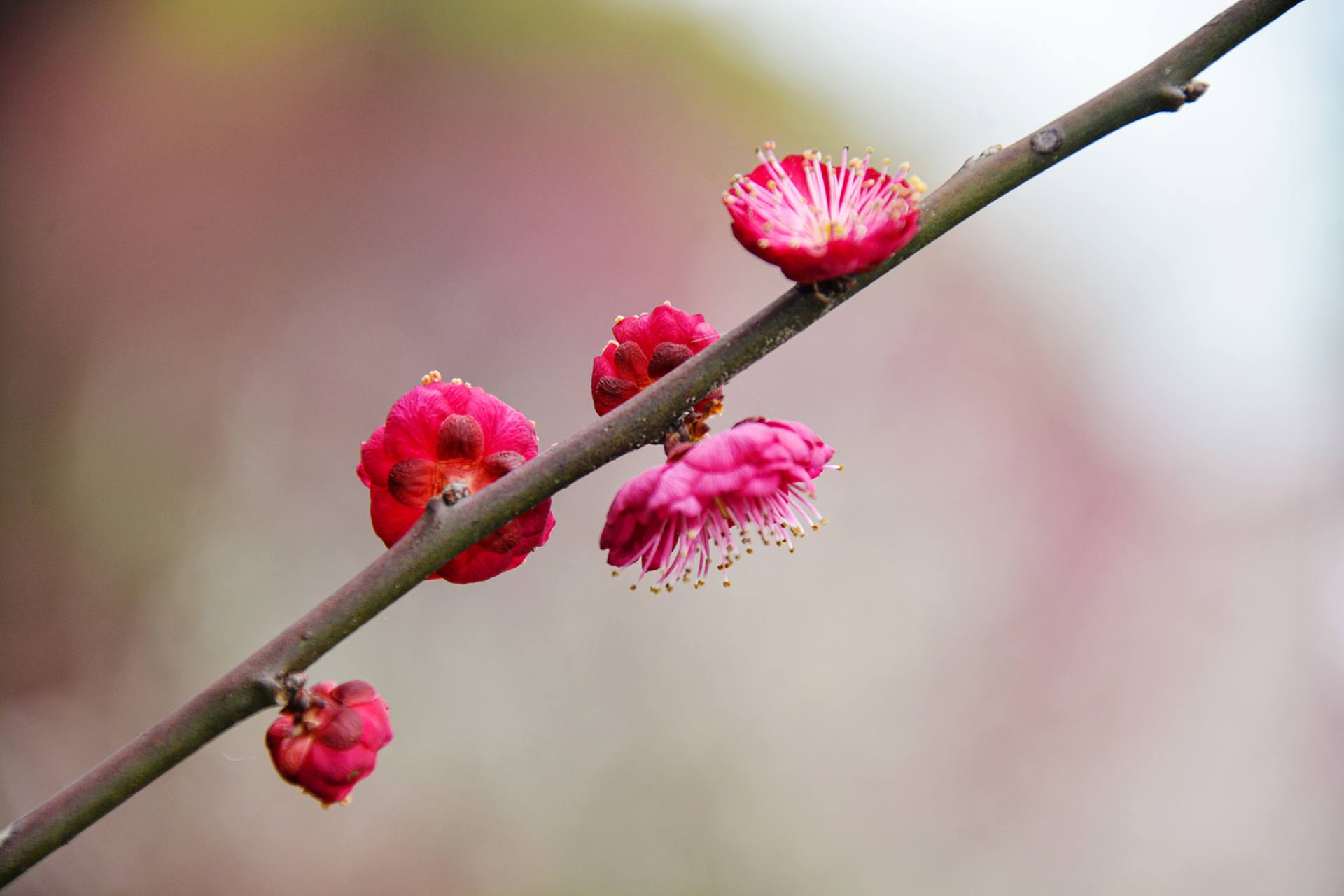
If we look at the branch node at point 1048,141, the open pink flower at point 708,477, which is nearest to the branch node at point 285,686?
the open pink flower at point 708,477

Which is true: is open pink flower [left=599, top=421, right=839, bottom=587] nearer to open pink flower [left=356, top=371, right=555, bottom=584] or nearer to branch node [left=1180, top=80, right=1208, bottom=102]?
open pink flower [left=356, top=371, right=555, bottom=584]

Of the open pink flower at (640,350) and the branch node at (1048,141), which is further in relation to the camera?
the open pink flower at (640,350)

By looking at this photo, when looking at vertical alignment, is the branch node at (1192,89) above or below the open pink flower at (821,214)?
below

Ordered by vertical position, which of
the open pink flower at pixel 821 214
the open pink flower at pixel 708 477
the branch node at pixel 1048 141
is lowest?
the open pink flower at pixel 708 477

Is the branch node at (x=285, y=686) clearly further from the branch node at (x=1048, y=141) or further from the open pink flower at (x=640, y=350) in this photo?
the branch node at (x=1048, y=141)

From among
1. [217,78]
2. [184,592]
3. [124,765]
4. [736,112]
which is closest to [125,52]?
[217,78]

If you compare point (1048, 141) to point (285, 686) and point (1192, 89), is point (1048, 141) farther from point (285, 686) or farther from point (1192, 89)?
point (285, 686)

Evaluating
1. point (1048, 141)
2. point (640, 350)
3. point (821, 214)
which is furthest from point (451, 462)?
point (1048, 141)
